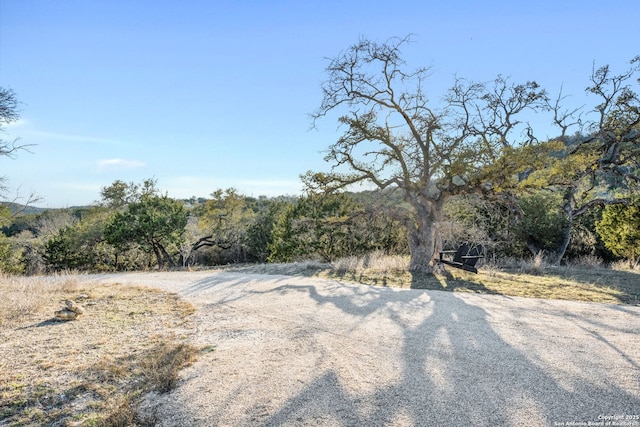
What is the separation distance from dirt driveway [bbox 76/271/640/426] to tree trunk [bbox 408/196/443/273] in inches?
166

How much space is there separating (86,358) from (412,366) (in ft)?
12.7

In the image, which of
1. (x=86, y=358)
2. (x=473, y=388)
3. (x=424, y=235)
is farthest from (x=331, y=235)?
(x=473, y=388)

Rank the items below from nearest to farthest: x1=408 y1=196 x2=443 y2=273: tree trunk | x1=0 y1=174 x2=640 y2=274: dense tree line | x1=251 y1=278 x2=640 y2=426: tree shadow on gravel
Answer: x1=251 y1=278 x2=640 y2=426: tree shadow on gravel
x1=408 y1=196 x2=443 y2=273: tree trunk
x1=0 y1=174 x2=640 y2=274: dense tree line

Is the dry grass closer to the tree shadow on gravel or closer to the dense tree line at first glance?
the tree shadow on gravel

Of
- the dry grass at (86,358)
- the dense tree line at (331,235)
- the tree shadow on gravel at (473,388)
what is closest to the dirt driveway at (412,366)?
the tree shadow on gravel at (473,388)

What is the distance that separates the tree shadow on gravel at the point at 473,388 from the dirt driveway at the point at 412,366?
11 millimetres

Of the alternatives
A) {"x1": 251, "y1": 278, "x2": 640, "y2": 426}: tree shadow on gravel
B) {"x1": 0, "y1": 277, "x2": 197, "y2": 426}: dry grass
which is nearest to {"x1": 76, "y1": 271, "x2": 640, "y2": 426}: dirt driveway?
{"x1": 251, "y1": 278, "x2": 640, "y2": 426}: tree shadow on gravel

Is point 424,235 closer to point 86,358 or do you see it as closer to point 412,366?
point 412,366

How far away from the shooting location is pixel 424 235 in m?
10.8

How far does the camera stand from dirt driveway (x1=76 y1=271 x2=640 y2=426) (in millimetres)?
2906

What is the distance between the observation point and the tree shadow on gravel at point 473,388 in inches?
112

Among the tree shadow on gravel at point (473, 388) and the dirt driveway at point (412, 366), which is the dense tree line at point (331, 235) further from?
the tree shadow on gravel at point (473, 388)

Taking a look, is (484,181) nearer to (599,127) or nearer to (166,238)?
(599,127)

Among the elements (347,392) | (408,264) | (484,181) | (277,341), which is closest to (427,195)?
(484,181)
